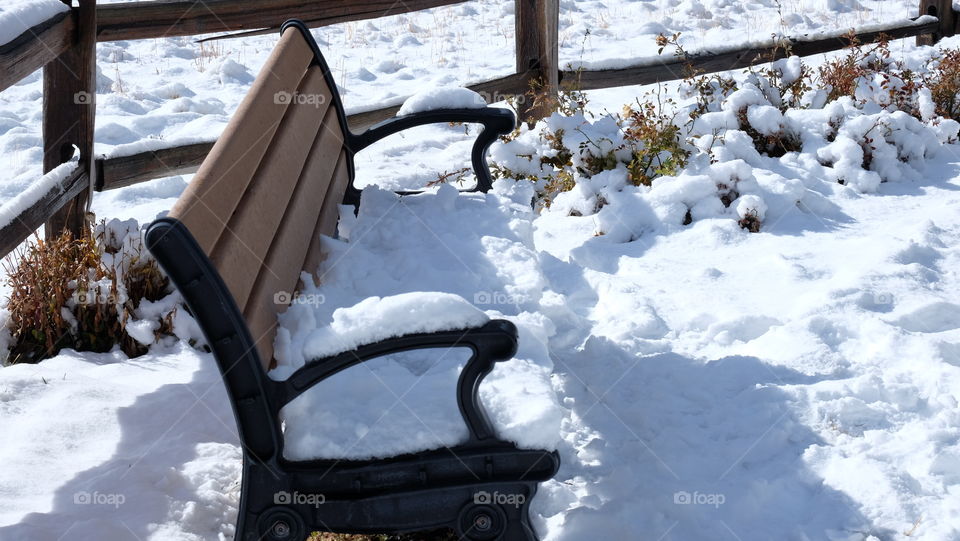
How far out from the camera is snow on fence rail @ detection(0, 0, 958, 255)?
11.4ft

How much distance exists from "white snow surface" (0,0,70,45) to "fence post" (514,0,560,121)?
2825 mm

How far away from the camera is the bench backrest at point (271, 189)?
74.5 inches

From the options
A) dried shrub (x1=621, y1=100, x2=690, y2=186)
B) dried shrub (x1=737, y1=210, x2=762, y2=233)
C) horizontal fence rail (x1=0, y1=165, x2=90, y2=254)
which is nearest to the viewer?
horizontal fence rail (x1=0, y1=165, x2=90, y2=254)

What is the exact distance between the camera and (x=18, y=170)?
19.5 ft

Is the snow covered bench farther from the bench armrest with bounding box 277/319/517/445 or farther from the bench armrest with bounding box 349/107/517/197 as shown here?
the bench armrest with bounding box 349/107/517/197

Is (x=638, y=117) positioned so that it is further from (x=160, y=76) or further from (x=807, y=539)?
(x=160, y=76)

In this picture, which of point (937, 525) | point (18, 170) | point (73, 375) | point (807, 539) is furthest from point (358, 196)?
point (18, 170)

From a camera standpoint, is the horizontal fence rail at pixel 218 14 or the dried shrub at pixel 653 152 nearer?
the horizontal fence rail at pixel 218 14

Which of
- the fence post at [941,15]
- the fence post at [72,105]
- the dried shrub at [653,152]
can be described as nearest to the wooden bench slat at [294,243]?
the fence post at [72,105]

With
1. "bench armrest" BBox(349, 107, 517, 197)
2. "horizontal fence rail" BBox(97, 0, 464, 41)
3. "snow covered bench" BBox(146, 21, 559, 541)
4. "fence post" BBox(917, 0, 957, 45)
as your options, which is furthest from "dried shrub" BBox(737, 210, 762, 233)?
"fence post" BBox(917, 0, 957, 45)

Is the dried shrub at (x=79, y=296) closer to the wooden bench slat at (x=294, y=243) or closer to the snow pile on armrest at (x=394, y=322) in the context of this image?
the wooden bench slat at (x=294, y=243)

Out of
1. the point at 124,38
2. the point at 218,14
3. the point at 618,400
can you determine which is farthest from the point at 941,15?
the point at 124,38

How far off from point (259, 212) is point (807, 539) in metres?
1.64

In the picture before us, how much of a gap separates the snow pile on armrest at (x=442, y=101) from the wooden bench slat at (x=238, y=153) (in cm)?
61
